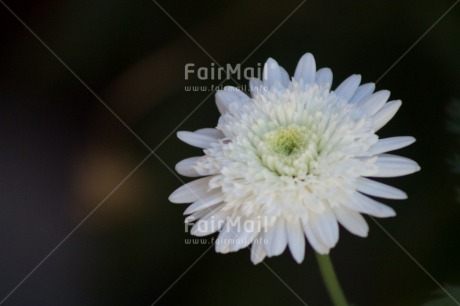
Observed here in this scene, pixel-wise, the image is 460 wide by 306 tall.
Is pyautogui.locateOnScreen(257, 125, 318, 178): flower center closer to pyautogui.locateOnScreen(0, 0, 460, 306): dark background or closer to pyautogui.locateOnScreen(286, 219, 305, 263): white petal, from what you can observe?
pyautogui.locateOnScreen(286, 219, 305, 263): white petal

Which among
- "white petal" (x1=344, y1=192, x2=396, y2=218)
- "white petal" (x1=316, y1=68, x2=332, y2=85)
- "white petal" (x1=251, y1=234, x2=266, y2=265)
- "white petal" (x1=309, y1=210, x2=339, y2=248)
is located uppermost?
"white petal" (x1=316, y1=68, x2=332, y2=85)

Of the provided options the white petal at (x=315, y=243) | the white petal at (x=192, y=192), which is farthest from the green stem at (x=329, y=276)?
the white petal at (x=192, y=192)

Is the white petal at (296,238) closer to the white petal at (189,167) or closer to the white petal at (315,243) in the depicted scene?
the white petal at (315,243)

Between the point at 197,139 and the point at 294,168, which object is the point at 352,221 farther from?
the point at 197,139

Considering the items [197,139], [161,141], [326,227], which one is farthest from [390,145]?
[161,141]

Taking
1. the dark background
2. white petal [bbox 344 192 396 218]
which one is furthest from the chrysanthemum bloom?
the dark background
